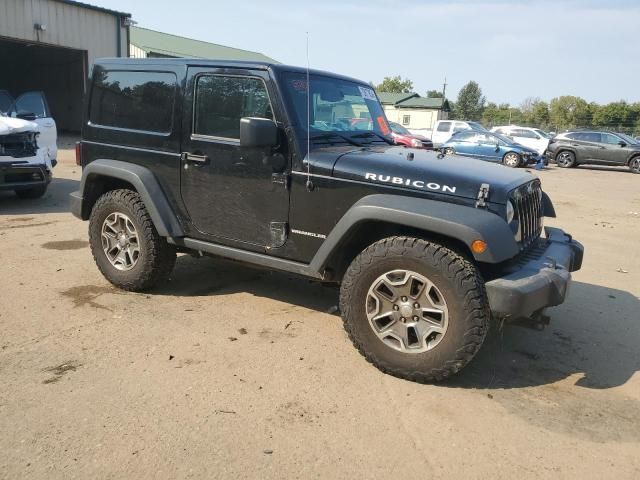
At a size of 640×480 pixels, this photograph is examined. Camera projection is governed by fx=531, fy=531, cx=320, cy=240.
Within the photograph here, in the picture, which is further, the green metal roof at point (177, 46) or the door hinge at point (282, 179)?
the green metal roof at point (177, 46)

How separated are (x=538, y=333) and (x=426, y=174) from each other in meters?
1.85

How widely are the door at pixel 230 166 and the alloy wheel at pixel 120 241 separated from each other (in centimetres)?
70

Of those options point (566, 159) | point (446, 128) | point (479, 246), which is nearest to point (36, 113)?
point (479, 246)

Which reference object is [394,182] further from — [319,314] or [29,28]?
[29,28]

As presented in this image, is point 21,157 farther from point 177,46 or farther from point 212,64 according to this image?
point 177,46

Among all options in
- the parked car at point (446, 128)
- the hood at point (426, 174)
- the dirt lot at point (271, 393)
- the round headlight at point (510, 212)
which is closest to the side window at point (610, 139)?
the parked car at point (446, 128)

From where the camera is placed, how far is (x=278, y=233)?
12.8 feet

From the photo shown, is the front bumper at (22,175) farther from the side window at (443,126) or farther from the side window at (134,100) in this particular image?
the side window at (443,126)

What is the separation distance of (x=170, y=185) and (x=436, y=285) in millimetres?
2350

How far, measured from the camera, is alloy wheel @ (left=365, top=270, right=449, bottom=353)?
328 cm

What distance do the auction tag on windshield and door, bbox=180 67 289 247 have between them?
3.79 feet

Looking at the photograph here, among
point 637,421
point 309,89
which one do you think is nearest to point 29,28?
point 309,89

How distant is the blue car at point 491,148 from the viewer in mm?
19094

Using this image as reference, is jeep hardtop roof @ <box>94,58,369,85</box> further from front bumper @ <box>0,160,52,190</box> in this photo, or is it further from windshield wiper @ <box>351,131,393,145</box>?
front bumper @ <box>0,160,52,190</box>
